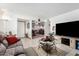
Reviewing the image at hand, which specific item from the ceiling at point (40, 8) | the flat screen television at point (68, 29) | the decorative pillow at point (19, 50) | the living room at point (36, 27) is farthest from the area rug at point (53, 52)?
the ceiling at point (40, 8)

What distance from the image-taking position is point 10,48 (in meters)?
2.50

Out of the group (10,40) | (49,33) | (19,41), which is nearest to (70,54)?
(49,33)

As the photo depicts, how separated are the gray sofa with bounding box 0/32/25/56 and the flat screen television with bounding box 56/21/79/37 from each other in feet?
3.40

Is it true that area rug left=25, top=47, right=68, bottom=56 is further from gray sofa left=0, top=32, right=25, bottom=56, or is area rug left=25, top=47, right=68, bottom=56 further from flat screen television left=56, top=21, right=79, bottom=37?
flat screen television left=56, top=21, right=79, bottom=37

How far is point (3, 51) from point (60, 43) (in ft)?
4.75

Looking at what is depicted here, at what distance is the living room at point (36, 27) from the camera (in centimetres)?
249

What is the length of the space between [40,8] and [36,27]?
19.5 inches

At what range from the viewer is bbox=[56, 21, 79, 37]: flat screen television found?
8.17ft

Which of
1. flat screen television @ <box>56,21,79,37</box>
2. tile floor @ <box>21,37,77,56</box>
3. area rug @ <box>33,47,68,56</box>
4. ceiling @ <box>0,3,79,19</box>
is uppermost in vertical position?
ceiling @ <box>0,3,79,19</box>

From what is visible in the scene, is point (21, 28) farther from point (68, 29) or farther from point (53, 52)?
point (68, 29)

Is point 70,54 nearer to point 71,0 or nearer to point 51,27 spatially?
point 51,27

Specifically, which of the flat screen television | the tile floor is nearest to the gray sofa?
the tile floor

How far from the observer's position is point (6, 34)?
2.49 metres

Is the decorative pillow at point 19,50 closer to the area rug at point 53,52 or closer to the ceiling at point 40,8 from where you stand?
the area rug at point 53,52
